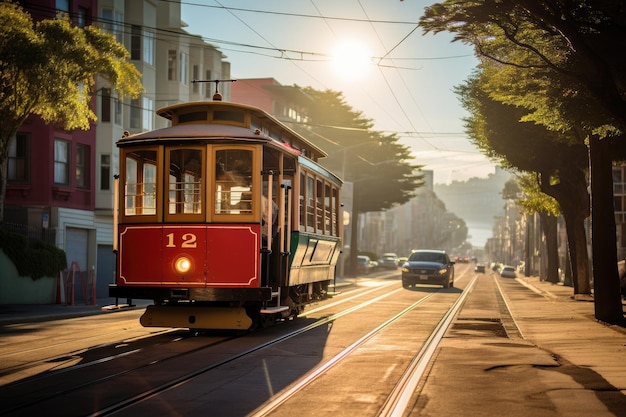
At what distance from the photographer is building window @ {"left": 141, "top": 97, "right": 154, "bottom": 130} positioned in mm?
44656

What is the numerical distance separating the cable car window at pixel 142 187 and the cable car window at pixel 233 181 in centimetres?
116

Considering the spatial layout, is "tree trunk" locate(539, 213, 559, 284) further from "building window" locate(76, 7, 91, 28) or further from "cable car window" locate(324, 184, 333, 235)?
"cable car window" locate(324, 184, 333, 235)

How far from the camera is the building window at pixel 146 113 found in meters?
44.7

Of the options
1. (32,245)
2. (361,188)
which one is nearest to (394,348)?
(32,245)

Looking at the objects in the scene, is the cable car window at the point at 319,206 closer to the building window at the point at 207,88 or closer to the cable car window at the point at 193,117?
the cable car window at the point at 193,117

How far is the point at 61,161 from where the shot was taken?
3750 centimetres

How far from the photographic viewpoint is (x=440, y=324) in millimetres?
20719

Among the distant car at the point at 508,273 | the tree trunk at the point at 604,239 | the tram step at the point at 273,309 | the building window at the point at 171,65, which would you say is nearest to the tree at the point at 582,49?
the tree trunk at the point at 604,239

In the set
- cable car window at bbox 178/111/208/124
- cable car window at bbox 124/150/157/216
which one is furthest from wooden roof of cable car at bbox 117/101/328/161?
cable car window at bbox 124/150/157/216

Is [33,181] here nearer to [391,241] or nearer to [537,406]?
[537,406]

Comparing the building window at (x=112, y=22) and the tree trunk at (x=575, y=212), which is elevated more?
the building window at (x=112, y=22)

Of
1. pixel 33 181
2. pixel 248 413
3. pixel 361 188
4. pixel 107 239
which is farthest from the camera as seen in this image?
pixel 361 188

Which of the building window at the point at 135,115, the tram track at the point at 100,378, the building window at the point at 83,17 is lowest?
the tram track at the point at 100,378

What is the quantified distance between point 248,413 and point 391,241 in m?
169
